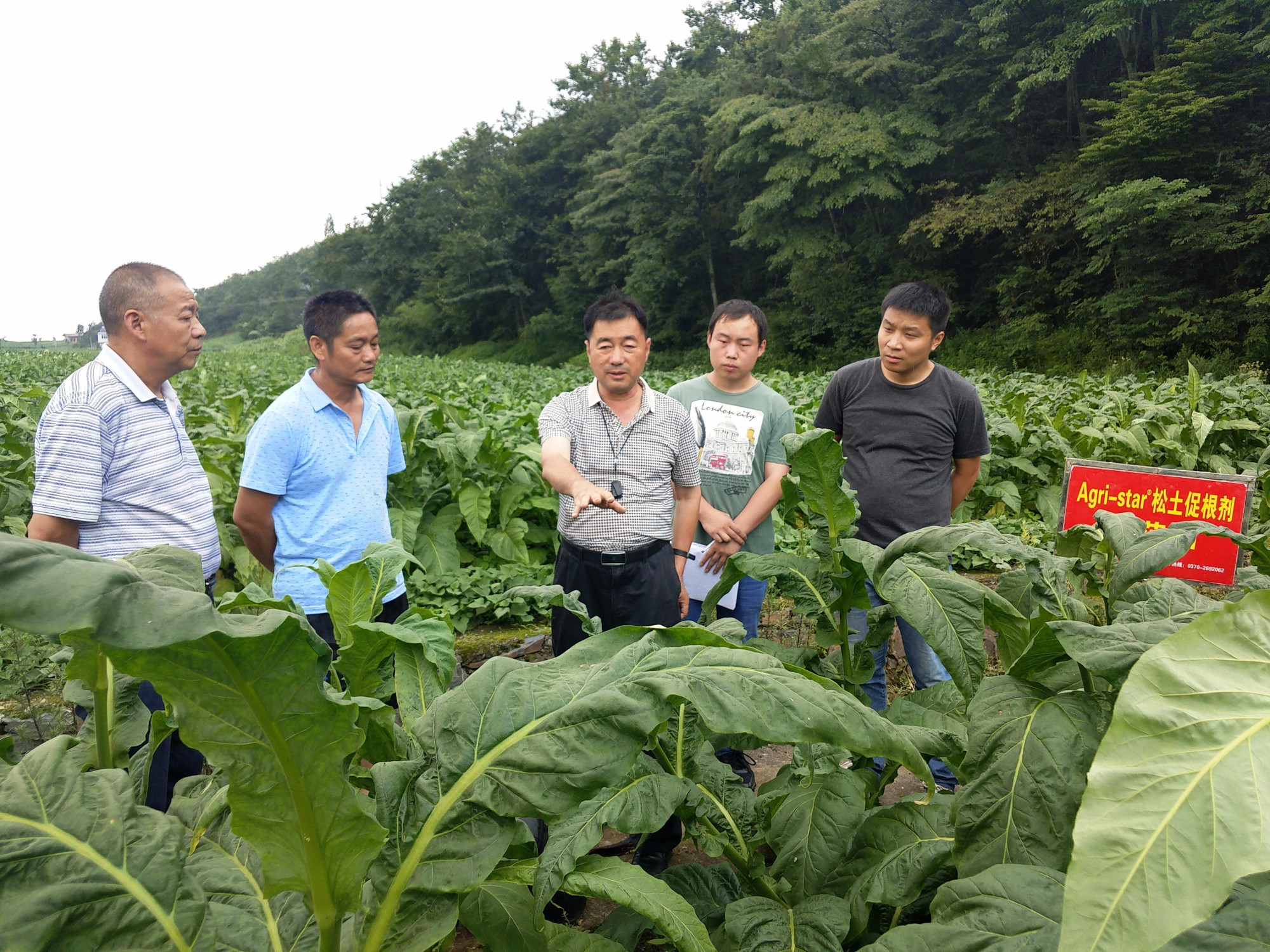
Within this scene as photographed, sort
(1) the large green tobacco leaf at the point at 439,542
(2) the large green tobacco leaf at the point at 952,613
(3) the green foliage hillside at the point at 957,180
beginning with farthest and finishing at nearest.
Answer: (3) the green foliage hillside at the point at 957,180 < (1) the large green tobacco leaf at the point at 439,542 < (2) the large green tobacco leaf at the point at 952,613

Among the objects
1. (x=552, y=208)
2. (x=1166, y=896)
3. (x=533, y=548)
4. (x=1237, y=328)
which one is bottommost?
(x=1237, y=328)

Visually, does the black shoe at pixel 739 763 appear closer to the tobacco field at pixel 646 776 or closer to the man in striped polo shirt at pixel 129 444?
the tobacco field at pixel 646 776

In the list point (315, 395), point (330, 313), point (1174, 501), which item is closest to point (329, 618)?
point (315, 395)

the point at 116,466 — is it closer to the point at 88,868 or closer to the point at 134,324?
the point at 134,324

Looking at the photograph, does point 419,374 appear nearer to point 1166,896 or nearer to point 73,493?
point 73,493

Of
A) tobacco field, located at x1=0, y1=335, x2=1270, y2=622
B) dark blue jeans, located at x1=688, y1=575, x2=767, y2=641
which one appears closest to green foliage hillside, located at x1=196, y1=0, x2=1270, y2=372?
tobacco field, located at x1=0, y1=335, x2=1270, y2=622

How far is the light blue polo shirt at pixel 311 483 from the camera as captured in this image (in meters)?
2.98

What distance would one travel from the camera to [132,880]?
0.91m

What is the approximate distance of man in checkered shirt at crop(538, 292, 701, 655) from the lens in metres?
3.09

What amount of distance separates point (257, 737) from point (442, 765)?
22 cm

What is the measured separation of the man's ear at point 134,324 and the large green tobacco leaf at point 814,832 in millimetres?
2591

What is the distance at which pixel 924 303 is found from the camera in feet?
11.0

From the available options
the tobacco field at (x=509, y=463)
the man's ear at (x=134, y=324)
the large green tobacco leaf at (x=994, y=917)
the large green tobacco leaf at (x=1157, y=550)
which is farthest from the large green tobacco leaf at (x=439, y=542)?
the large green tobacco leaf at (x=994, y=917)

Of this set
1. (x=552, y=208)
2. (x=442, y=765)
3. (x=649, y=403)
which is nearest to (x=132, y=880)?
(x=442, y=765)
